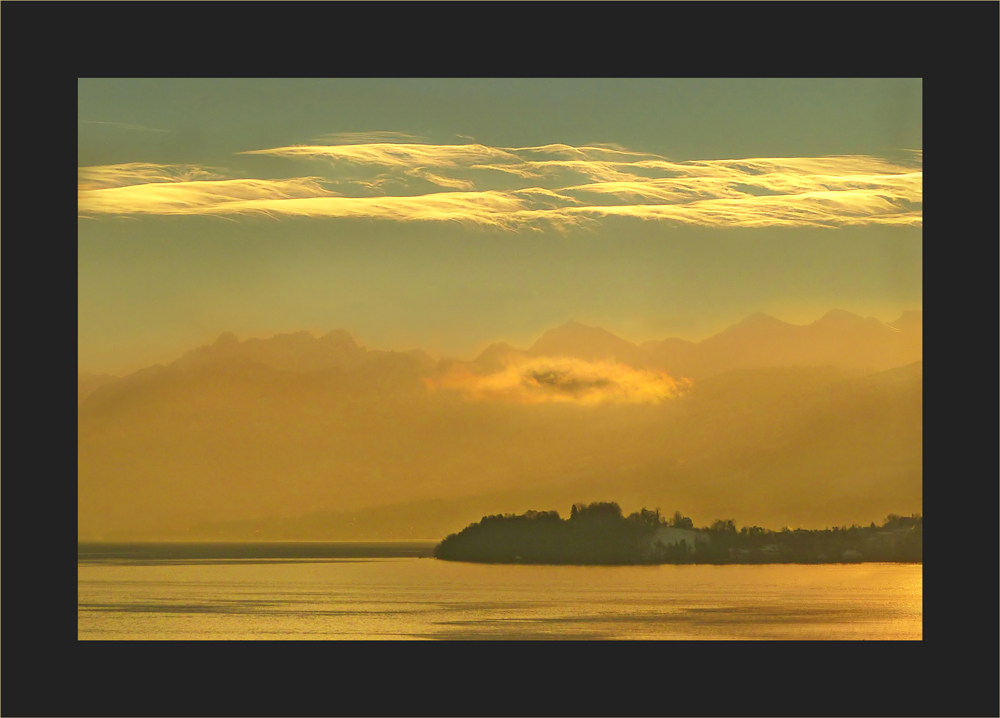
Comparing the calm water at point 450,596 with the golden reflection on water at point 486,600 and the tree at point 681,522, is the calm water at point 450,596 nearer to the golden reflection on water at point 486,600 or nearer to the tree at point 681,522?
the golden reflection on water at point 486,600

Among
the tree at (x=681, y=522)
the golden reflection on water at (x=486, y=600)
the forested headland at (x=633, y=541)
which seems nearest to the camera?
the golden reflection on water at (x=486, y=600)

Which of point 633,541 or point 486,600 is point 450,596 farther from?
point 633,541

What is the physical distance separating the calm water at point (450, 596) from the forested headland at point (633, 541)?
9cm

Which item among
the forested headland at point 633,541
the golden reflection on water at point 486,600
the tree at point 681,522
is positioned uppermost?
the tree at point 681,522

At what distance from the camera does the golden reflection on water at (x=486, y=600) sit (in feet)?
27.9

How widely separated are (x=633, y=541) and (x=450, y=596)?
1.53m

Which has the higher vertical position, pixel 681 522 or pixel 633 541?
pixel 681 522

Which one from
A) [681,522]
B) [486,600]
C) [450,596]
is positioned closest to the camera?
[486,600]

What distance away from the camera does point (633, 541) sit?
9.12 m

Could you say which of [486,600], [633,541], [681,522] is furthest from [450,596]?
[681,522]

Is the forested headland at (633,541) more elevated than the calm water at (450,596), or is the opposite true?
the forested headland at (633,541)

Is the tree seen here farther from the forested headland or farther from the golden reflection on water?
the golden reflection on water

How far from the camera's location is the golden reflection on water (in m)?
8.50

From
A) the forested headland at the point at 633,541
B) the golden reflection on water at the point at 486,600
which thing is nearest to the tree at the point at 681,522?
the forested headland at the point at 633,541
